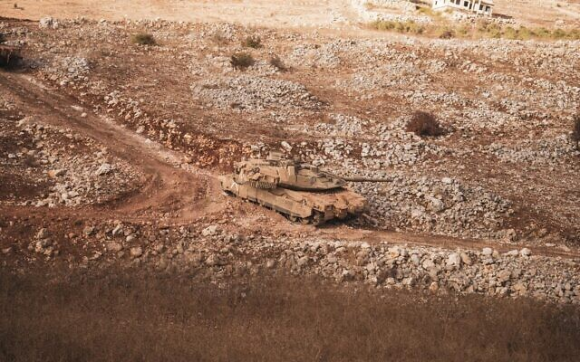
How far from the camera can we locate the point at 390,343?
38.0 feet

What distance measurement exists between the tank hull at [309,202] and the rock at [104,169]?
462cm

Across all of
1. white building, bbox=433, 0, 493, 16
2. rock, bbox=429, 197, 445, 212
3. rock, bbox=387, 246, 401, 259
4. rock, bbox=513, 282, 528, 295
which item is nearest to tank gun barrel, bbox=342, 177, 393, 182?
rock, bbox=429, 197, 445, 212

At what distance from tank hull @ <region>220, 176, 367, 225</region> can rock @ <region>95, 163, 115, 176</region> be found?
4622 millimetres

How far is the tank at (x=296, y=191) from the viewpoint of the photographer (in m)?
15.6

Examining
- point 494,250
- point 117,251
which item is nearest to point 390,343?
point 494,250

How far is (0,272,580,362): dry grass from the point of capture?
1081 centimetres

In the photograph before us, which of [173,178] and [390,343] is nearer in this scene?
[390,343]

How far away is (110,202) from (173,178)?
8.22 ft

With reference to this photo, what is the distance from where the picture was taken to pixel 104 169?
1736cm

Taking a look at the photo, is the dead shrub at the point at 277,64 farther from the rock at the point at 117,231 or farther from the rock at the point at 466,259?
the rock at the point at 466,259

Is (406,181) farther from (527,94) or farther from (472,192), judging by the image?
A: (527,94)

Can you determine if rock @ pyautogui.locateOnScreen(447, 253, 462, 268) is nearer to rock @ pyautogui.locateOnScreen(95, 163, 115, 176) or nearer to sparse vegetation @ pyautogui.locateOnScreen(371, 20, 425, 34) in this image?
rock @ pyautogui.locateOnScreen(95, 163, 115, 176)

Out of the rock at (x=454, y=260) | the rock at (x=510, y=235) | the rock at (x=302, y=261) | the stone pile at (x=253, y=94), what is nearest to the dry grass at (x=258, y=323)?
the rock at (x=302, y=261)

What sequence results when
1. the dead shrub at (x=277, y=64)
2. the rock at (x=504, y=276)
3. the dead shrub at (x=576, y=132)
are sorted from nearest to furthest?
the rock at (x=504, y=276) → the dead shrub at (x=576, y=132) → the dead shrub at (x=277, y=64)
